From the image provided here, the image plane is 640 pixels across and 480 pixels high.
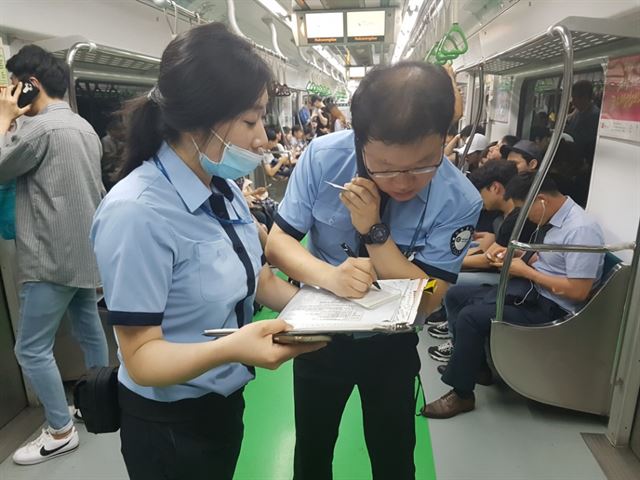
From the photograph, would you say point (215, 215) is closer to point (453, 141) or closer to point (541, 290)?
point (541, 290)

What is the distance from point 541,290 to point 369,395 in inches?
74.3

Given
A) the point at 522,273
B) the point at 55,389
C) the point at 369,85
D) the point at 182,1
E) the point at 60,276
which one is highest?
the point at 182,1

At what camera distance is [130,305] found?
993 mm

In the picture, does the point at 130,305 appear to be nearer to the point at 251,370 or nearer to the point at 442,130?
the point at 251,370

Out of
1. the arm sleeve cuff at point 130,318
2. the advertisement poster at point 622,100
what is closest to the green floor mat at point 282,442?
the arm sleeve cuff at point 130,318

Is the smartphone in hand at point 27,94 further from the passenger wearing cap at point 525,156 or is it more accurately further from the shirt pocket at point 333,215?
the passenger wearing cap at point 525,156

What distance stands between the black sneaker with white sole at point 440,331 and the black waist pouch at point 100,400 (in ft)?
10.4

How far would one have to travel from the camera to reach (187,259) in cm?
110

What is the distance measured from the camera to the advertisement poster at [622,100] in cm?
263

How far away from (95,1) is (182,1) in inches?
60.1

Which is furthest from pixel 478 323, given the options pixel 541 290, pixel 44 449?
pixel 44 449

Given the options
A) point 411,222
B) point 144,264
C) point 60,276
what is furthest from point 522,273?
point 60,276

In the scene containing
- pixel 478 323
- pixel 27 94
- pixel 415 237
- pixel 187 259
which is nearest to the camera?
pixel 187 259

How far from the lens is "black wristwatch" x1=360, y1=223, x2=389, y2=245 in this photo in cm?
139
